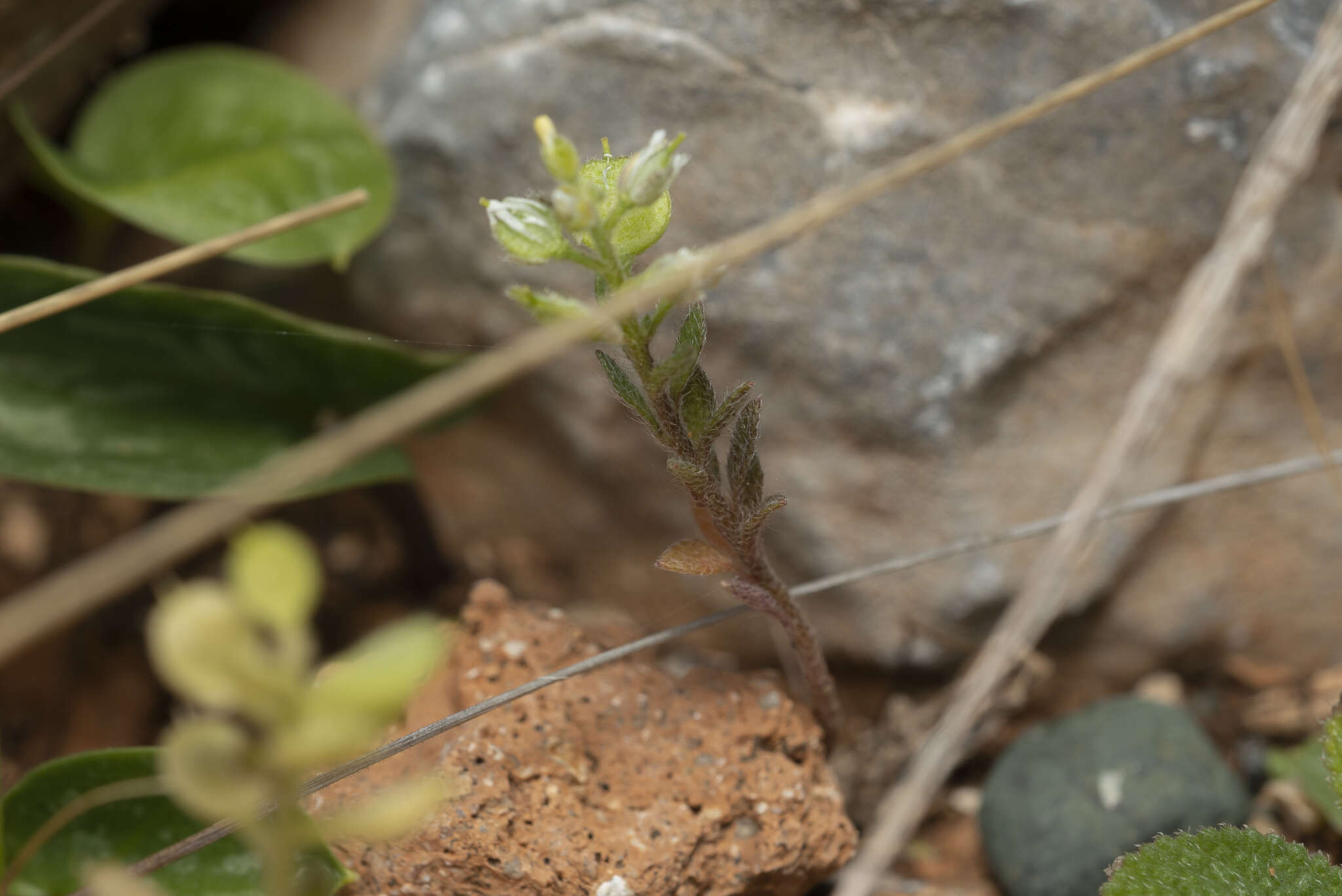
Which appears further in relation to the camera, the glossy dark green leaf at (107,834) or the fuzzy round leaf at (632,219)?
the glossy dark green leaf at (107,834)

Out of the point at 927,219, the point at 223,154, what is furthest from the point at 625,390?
the point at 223,154

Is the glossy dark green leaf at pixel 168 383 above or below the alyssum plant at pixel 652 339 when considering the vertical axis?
above

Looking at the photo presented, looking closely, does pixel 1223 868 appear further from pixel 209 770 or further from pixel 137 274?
pixel 137 274

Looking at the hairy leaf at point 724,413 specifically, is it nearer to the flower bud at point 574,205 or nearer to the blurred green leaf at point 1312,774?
the flower bud at point 574,205

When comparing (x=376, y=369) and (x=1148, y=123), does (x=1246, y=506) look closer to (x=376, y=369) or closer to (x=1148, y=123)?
(x=1148, y=123)

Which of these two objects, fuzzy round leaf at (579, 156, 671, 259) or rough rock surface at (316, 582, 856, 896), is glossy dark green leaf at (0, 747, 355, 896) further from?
fuzzy round leaf at (579, 156, 671, 259)

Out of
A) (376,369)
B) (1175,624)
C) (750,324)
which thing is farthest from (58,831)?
(1175,624)

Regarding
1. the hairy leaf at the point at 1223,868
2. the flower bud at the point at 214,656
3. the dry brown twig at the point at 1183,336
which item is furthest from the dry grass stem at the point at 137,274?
the hairy leaf at the point at 1223,868
